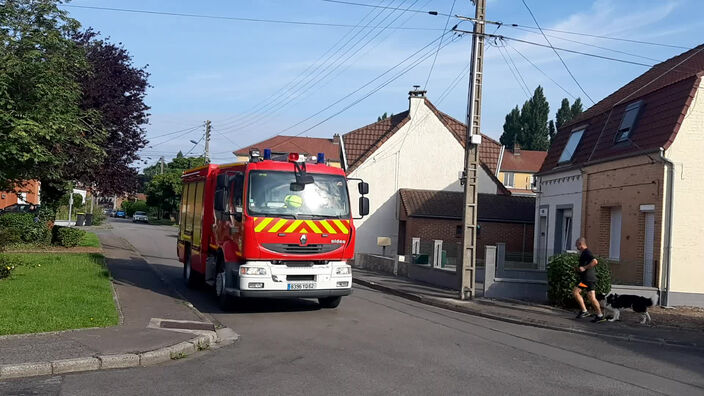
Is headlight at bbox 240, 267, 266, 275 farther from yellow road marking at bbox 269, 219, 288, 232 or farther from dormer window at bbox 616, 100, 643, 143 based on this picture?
dormer window at bbox 616, 100, 643, 143

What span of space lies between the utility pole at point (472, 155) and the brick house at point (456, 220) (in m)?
14.8

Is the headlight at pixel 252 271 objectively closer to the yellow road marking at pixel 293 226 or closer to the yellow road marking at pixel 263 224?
the yellow road marking at pixel 263 224

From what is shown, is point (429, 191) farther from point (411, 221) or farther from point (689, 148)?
point (689, 148)

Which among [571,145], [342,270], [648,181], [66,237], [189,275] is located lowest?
[189,275]

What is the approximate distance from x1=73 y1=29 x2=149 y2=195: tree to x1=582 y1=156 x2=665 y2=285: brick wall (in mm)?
16858

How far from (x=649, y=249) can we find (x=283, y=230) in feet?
32.5

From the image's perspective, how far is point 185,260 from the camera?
17.6 meters

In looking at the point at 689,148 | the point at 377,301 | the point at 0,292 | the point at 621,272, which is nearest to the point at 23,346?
the point at 0,292

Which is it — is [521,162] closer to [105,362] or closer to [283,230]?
[283,230]

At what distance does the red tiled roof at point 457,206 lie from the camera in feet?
107

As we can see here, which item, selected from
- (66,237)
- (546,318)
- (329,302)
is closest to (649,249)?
(546,318)

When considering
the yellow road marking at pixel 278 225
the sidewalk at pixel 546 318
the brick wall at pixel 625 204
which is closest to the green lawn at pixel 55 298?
the yellow road marking at pixel 278 225

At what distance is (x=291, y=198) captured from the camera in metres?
12.6

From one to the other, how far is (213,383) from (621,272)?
41.8 ft
